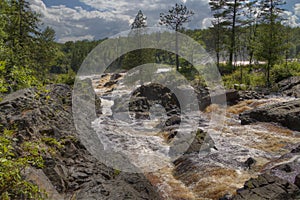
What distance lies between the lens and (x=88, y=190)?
664cm

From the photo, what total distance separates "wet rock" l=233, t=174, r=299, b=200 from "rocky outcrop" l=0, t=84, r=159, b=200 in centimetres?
274

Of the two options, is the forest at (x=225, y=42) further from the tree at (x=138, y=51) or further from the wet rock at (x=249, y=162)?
the wet rock at (x=249, y=162)

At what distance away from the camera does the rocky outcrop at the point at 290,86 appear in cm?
2141

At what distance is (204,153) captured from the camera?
1138 cm

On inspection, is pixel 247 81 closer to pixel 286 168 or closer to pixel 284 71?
pixel 284 71

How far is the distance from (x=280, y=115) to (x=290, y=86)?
10.1 metres

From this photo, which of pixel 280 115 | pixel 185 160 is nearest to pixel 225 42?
pixel 280 115

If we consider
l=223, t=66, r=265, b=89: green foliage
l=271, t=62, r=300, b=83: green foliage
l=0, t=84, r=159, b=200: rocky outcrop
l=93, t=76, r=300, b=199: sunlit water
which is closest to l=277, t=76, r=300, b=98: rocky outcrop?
l=271, t=62, r=300, b=83: green foliage

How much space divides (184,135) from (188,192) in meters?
5.35

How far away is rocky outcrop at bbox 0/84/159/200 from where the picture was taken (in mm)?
6668

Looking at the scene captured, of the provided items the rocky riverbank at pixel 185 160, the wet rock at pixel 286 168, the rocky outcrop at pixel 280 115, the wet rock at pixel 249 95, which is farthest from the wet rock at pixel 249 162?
the wet rock at pixel 249 95

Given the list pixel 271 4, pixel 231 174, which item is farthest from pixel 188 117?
pixel 271 4

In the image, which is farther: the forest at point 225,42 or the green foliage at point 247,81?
the green foliage at point 247,81

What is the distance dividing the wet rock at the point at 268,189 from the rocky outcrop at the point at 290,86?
54.5 ft
